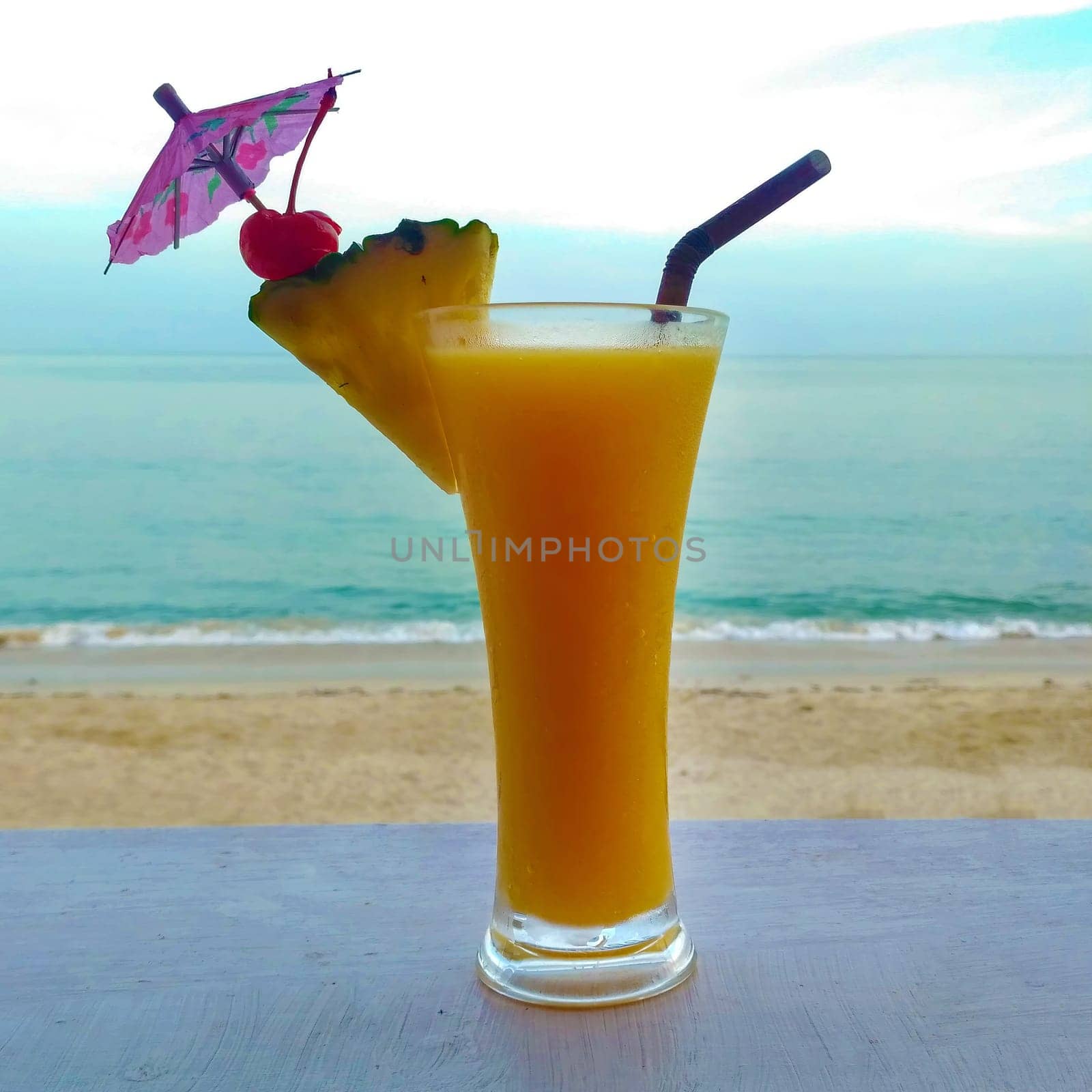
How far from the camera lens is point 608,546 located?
86 cm

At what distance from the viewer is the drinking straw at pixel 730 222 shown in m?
0.88

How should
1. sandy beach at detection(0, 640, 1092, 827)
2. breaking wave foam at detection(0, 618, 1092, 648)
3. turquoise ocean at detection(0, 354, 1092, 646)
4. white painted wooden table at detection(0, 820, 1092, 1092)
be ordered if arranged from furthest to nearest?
turquoise ocean at detection(0, 354, 1092, 646)
breaking wave foam at detection(0, 618, 1092, 648)
sandy beach at detection(0, 640, 1092, 827)
white painted wooden table at detection(0, 820, 1092, 1092)

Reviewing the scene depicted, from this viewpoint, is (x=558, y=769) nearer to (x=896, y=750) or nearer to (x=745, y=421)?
(x=896, y=750)

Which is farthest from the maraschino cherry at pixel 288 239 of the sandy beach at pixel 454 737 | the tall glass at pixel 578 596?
the sandy beach at pixel 454 737

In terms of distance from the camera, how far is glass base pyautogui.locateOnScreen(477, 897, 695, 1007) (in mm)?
860

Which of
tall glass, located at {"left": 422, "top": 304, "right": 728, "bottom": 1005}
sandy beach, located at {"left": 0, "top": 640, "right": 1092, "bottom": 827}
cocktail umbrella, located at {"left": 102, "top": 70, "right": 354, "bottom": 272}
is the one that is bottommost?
sandy beach, located at {"left": 0, "top": 640, "right": 1092, "bottom": 827}

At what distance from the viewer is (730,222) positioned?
903 mm

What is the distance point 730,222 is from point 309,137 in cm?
35

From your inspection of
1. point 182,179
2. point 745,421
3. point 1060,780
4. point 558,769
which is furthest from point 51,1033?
point 745,421

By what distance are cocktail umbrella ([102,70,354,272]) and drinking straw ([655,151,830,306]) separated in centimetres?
28

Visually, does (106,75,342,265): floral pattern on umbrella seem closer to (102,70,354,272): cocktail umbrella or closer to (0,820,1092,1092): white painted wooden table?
(102,70,354,272): cocktail umbrella

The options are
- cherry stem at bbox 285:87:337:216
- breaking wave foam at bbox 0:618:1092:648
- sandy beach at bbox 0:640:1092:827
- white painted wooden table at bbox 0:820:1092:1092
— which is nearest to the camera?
white painted wooden table at bbox 0:820:1092:1092

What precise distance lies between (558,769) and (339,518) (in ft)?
37.3

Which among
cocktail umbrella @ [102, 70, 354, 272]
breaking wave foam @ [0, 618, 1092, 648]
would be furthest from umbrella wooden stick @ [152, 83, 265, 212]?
breaking wave foam @ [0, 618, 1092, 648]
